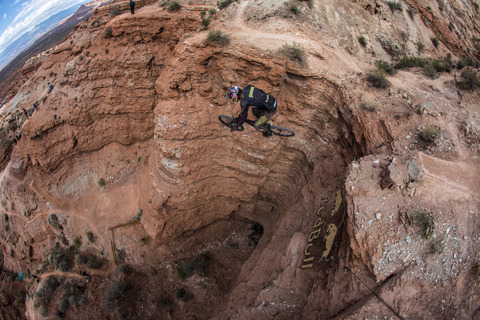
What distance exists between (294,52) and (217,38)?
3459mm

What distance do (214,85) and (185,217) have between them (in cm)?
738

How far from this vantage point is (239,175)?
13.2 metres

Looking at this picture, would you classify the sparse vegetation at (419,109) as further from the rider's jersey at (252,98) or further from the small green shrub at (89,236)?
the small green shrub at (89,236)

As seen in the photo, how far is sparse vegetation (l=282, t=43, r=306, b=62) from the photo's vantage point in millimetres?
10234

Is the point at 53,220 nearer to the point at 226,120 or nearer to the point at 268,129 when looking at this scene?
the point at 226,120

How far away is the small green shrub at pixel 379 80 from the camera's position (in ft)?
32.1

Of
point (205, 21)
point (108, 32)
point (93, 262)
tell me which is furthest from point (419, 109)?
point (93, 262)

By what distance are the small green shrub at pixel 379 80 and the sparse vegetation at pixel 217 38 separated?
6.37 m

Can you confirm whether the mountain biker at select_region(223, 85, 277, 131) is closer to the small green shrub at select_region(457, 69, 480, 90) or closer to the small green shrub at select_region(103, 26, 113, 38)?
the small green shrub at select_region(457, 69, 480, 90)

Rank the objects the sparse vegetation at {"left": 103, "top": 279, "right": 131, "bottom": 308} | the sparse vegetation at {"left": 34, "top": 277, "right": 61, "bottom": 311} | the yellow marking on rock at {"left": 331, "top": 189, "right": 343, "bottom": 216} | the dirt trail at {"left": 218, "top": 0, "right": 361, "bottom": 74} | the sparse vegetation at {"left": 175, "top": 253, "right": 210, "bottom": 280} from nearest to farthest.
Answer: the yellow marking on rock at {"left": 331, "top": 189, "right": 343, "bottom": 216}, the dirt trail at {"left": 218, "top": 0, "right": 361, "bottom": 74}, the sparse vegetation at {"left": 103, "top": 279, "right": 131, "bottom": 308}, the sparse vegetation at {"left": 34, "top": 277, "right": 61, "bottom": 311}, the sparse vegetation at {"left": 175, "top": 253, "right": 210, "bottom": 280}

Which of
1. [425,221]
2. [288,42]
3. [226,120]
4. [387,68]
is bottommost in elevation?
[226,120]

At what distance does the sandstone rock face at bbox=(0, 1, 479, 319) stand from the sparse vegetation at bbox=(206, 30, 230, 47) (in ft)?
0.76

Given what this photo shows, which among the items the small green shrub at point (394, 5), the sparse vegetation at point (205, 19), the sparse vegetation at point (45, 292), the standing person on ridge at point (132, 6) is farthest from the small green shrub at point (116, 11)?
the small green shrub at point (394, 5)

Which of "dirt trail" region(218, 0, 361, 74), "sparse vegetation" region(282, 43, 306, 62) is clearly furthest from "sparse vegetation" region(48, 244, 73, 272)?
"sparse vegetation" region(282, 43, 306, 62)
